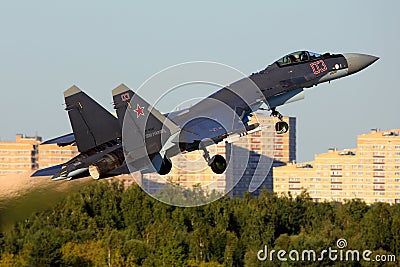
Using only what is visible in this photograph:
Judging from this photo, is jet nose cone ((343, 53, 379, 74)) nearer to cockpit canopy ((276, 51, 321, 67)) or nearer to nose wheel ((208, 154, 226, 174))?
cockpit canopy ((276, 51, 321, 67))

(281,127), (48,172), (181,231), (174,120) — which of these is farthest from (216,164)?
(181,231)

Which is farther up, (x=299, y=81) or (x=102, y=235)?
(x=299, y=81)

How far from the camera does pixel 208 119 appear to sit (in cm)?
4422

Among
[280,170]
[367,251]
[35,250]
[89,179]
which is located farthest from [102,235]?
[280,170]

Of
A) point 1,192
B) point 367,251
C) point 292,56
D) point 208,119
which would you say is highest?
point 292,56

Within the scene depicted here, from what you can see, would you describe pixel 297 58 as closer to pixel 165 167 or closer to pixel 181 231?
pixel 165 167

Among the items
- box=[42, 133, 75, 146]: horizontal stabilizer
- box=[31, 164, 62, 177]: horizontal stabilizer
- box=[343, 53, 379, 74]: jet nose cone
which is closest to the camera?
box=[31, 164, 62, 177]: horizontal stabilizer

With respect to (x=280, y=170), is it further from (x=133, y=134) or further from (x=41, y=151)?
(x=133, y=134)

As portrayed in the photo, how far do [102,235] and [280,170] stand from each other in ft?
297

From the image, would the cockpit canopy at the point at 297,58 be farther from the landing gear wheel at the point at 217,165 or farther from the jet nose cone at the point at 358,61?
the landing gear wheel at the point at 217,165

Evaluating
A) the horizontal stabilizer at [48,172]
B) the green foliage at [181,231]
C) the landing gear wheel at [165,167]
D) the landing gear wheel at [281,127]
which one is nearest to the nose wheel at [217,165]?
the landing gear wheel at [165,167]

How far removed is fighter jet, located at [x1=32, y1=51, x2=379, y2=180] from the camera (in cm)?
4125

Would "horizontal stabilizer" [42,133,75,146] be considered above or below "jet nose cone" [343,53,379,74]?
below

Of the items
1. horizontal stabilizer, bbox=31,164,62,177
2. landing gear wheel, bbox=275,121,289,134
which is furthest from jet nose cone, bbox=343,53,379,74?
horizontal stabilizer, bbox=31,164,62,177
